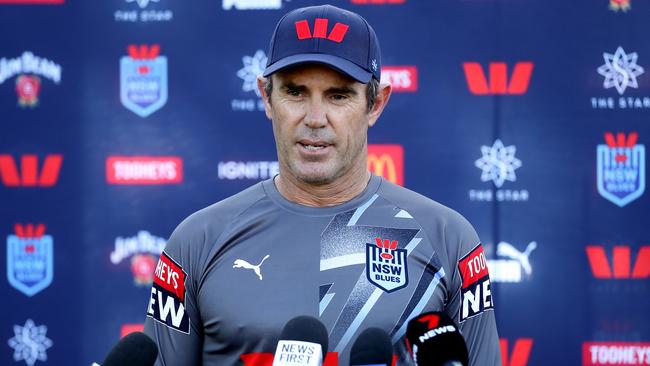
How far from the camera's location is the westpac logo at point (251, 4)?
302 centimetres

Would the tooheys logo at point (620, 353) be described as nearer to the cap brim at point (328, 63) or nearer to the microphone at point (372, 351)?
the cap brim at point (328, 63)

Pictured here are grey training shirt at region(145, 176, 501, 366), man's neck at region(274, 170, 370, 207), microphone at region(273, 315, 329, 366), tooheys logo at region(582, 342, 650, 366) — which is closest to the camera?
microphone at region(273, 315, 329, 366)

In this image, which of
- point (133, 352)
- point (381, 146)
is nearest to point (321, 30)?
point (133, 352)

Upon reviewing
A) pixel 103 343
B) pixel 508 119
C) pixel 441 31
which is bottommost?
pixel 103 343

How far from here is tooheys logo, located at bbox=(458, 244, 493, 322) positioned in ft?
4.78

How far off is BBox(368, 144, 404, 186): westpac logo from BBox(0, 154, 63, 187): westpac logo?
1190 millimetres

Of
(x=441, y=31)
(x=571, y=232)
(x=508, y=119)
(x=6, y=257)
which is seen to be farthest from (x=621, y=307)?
(x=6, y=257)

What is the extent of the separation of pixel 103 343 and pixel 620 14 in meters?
2.29

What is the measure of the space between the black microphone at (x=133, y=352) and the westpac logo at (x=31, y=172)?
6.56 feet

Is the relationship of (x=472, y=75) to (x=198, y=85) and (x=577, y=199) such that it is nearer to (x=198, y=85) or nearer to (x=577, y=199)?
(x=577, y=199)

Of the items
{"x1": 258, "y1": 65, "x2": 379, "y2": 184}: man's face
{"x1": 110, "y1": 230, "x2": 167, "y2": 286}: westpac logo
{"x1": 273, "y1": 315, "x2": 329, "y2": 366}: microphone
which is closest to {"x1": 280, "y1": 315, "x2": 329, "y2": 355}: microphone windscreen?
{"x1": 273, "y1": 315, "x2": 329, "y2": 366}: microphone

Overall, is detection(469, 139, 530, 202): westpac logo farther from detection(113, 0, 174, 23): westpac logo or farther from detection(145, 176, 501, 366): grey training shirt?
detection(145, 176, 501, 366): grey training shirt

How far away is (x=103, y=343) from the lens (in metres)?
3.06

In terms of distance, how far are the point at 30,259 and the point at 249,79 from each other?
3.52ft
